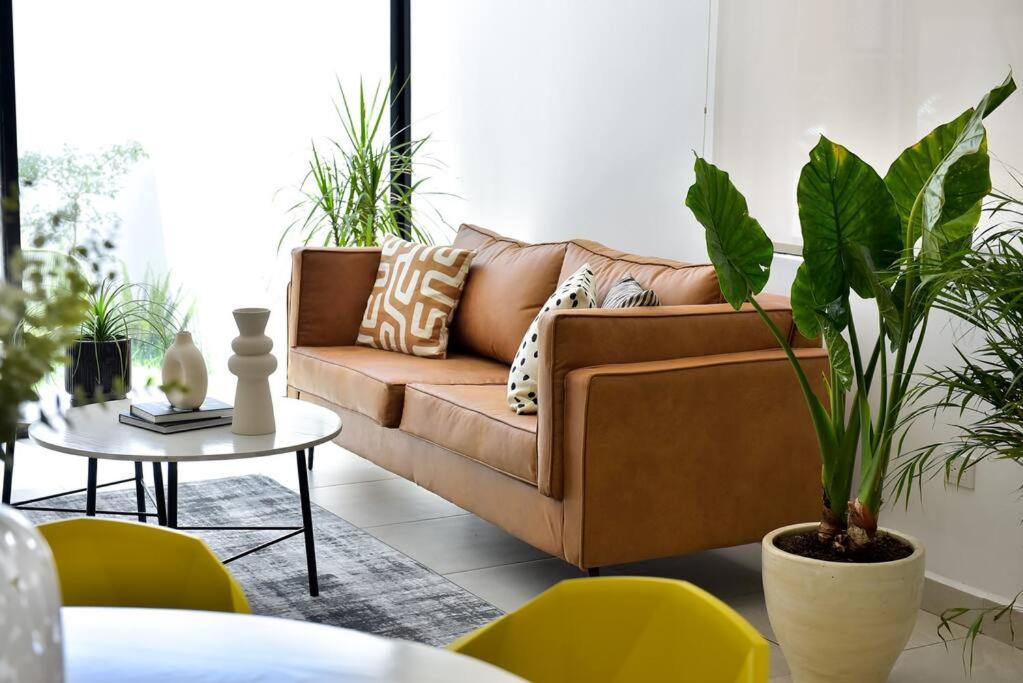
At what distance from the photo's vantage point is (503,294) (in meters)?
4.18

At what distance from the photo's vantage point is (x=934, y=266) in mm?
2113

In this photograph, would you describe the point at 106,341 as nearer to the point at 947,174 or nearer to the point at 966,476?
the point at 966,476

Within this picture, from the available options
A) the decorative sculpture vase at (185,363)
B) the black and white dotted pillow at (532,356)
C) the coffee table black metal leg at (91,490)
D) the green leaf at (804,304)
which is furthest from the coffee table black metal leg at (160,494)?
the green leaf at (804,304)

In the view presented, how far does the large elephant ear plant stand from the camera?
225cm

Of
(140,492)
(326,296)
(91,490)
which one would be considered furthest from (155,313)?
(91,490)

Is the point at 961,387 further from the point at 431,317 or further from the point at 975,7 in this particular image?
the point at 431,317

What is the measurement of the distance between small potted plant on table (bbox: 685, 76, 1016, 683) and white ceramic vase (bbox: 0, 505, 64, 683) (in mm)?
1845

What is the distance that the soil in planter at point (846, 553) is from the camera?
2.50 m

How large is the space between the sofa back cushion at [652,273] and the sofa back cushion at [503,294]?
4.3 inches

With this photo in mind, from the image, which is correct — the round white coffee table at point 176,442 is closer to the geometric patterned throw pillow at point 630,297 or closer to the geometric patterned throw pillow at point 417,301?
the geometric patterned throw pillow at point 630,297

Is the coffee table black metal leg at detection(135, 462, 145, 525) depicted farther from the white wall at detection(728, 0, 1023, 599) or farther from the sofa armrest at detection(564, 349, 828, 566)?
the white wall at detection(728, 0, 1023, 599)

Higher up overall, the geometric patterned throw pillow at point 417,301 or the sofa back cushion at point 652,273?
the sofa back cushion at point 652,273

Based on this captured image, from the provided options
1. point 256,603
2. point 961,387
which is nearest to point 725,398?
point 961,387

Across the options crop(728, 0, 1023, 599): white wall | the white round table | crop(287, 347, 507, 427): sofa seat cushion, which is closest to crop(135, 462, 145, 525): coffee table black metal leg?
crop(287, 347, 507, 427): sofa seat cushion
